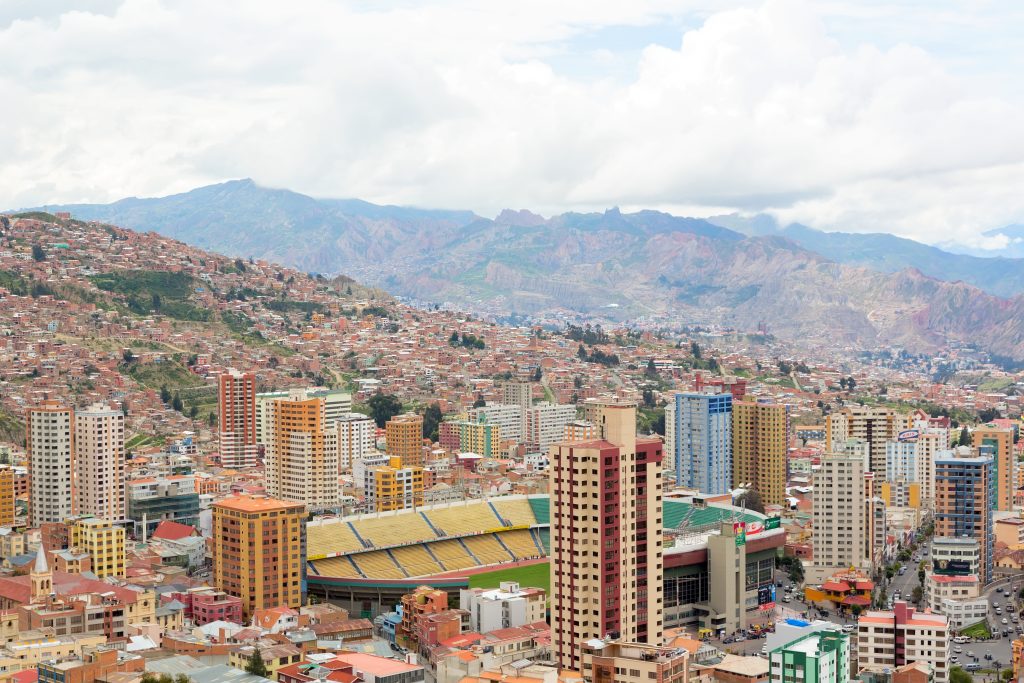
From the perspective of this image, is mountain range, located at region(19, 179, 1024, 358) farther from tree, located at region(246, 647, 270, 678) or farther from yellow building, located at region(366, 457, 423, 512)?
tree, located at region(246, 647, 270, 678)

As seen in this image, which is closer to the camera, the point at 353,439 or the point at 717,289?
the point at 353,439

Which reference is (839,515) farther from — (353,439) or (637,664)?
(353,439)

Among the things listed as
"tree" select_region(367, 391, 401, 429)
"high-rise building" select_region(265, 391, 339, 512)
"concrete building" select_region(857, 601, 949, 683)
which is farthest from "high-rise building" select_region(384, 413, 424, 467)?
"concrete building" select_region(857, 601, 949, 683)

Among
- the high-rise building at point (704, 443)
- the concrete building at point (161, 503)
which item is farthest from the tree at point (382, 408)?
the concrete building at point (161, 503)

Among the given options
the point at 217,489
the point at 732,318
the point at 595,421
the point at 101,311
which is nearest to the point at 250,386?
the point at 217,489

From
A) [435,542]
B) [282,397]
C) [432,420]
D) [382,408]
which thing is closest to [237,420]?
[282,397]
